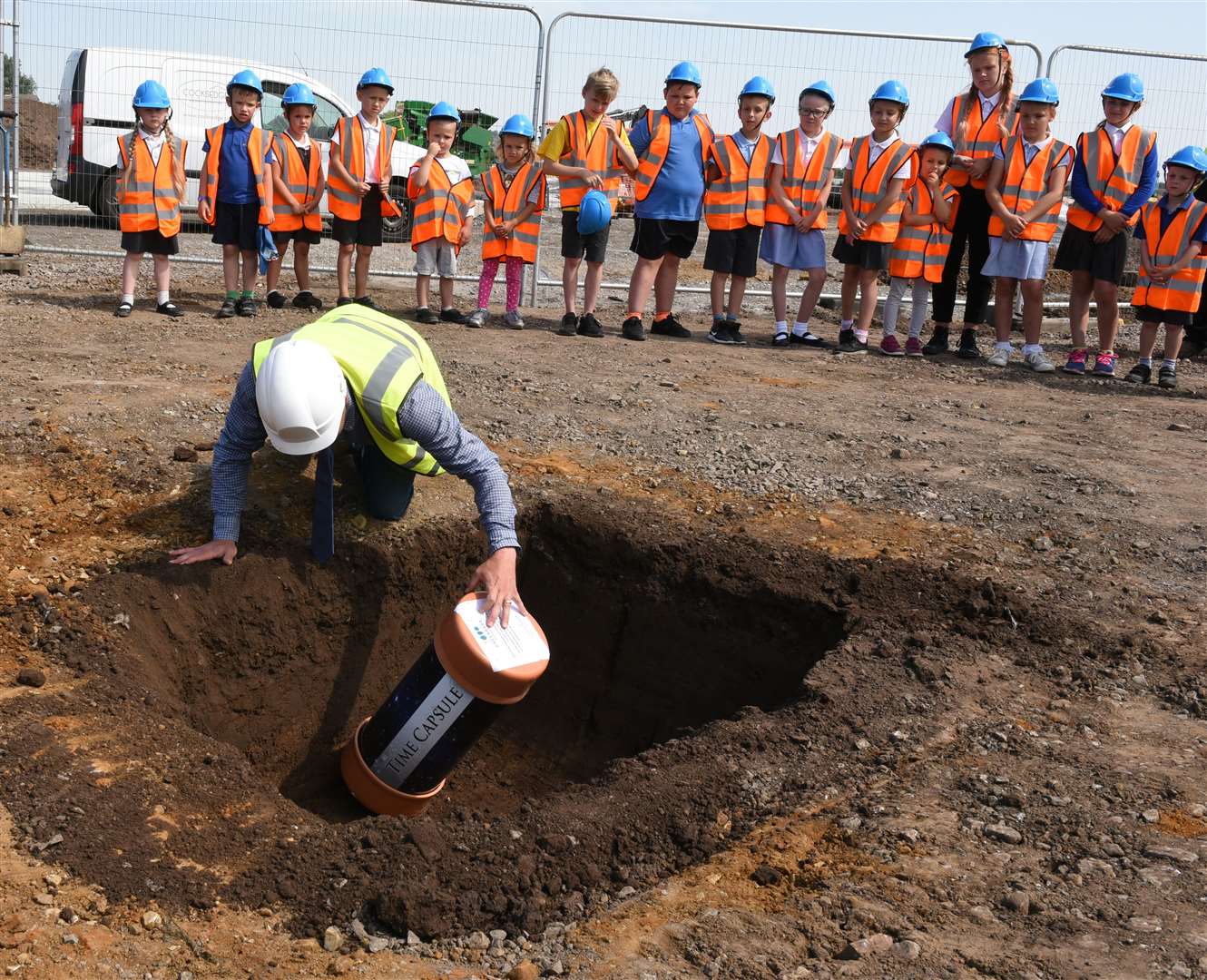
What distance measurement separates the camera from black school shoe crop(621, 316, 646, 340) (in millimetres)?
9195

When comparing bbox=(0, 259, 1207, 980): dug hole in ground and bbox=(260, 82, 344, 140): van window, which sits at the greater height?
bbox=(260, 82, 344, 140): van window

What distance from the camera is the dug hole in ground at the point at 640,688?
3.05m

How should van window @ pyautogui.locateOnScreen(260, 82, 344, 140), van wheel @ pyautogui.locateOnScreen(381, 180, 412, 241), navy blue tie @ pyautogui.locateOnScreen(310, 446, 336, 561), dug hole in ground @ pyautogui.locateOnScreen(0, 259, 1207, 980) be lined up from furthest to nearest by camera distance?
van wheel @ pyautogui.locateOnScreen(381, 180, 412, 241) < van window @ pyautogui.locateOnScreen(260, 82, 344, 140) < navy blue tie @ pyautogui.locateOnScreen(310, 446, 336, 561) < dug hole in ground @ pyautogui.locateOnScreen(0, 259, 1207, 980)

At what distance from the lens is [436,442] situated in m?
4.14

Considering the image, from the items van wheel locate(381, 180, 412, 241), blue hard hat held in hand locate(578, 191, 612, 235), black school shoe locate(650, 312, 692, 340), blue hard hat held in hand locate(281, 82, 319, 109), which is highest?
blue hard hat held in hand locate(281, 82, 319, 109)

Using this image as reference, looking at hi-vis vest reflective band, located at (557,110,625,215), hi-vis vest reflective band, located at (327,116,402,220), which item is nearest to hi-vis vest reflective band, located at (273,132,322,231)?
hi-vis vest reflective band, located at (327,116,402,220)

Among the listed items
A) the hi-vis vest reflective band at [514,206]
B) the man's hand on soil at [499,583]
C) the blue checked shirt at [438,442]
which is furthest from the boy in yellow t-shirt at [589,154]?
the man's hand on soil at [499,583]

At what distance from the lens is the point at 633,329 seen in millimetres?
9203

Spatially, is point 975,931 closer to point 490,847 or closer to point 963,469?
point 490,847

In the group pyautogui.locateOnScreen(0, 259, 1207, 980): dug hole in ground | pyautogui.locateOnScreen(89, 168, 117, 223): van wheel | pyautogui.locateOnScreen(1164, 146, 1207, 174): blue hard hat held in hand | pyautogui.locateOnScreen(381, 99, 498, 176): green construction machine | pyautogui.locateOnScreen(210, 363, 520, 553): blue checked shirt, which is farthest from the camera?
pyautogui.locateOnScreen(381, 99, 498, 176): green construction machine

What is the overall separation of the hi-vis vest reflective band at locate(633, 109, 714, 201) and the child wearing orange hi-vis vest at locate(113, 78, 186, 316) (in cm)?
339

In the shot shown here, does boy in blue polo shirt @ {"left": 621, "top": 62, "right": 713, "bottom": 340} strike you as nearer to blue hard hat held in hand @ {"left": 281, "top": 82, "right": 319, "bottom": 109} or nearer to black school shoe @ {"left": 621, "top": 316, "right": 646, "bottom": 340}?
black school shoe @ {"left": 621, "top": 316, "right": 646, "bottom": 340}

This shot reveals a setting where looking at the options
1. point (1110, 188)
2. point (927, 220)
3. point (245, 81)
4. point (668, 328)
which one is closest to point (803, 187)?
point (927, 220)

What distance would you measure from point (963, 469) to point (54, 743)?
4678 millimetres
